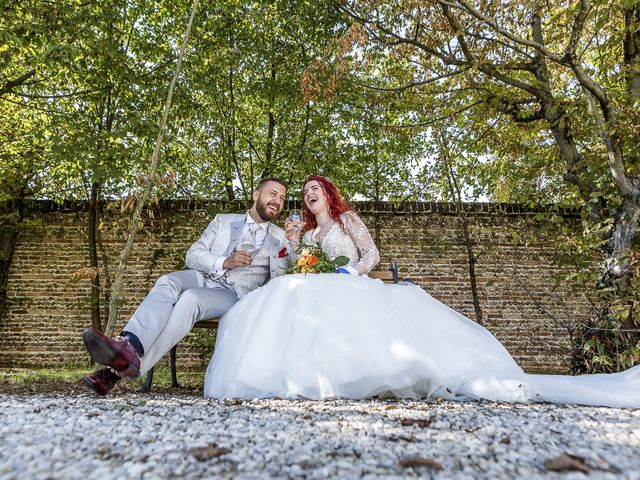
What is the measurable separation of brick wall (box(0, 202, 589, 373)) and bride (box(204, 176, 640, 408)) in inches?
179

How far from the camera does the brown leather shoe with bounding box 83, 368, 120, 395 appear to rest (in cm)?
271

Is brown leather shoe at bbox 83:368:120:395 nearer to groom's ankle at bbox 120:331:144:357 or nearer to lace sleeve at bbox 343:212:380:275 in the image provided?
groom's ankle at bbox 120:331:144:357

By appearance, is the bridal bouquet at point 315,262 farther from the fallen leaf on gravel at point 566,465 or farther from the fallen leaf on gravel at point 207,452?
the fallen leaf on gravel at point 566,465

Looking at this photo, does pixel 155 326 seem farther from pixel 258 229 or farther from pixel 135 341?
pixel 258 229

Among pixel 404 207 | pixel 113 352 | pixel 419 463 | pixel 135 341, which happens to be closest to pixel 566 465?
pixel 419 463

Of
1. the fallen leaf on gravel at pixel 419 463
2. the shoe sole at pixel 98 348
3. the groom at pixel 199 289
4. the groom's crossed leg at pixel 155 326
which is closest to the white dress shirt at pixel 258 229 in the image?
the groom at pixel 199 289

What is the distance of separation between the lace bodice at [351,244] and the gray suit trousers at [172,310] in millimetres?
885

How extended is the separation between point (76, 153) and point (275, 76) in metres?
3.22

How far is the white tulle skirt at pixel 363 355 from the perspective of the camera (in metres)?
2.67

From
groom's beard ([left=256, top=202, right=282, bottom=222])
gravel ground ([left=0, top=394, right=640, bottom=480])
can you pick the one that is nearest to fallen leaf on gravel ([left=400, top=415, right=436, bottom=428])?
gravel ground ([left=0, top=394, right=640, bottom=480])

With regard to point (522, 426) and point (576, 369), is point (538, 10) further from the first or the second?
point (522, 426)

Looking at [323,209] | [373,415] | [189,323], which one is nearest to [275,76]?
[323,209]

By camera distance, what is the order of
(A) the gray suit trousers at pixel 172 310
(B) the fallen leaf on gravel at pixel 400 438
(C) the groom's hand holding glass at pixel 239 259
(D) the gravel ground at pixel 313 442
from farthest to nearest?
(C) the groom's hand holding glass at pixel 239 259 < (A) the gray suit trousers at pixel 172 310 < (B) the fallen leaf on gravel at pixel 400 438 < (D) the gravel ground at pixel 313 442

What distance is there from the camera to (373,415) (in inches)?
82.2
